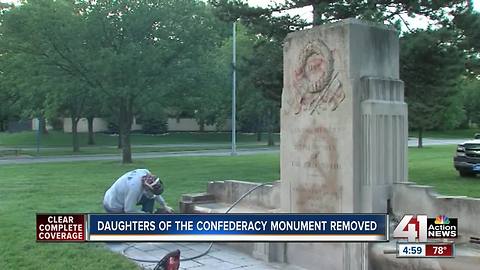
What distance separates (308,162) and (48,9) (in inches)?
792

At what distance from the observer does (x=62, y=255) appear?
24.0 ft

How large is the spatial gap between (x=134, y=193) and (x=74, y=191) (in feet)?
22.2

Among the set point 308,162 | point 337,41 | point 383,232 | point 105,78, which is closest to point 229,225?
point 383,232

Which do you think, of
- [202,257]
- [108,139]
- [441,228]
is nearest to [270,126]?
[108,139]

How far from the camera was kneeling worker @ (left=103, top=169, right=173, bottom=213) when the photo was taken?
8352 mm

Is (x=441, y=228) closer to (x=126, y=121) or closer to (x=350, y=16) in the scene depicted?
(x=350, y=16)

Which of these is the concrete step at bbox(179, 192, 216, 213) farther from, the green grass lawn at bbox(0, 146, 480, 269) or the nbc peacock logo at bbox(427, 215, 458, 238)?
the nbc peacock logo at bbox(427, 215, 458, 238)

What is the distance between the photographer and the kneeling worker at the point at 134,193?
8352 millimetres

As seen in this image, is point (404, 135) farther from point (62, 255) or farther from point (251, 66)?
point (251, 66)

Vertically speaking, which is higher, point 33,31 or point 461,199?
point 33,31

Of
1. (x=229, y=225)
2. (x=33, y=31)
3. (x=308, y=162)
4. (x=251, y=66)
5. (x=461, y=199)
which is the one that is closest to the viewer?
(x=229, y=225)

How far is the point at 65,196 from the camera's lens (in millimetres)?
13461

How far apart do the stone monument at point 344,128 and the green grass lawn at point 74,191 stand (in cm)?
252

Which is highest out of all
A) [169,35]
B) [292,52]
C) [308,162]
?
[169,35]
